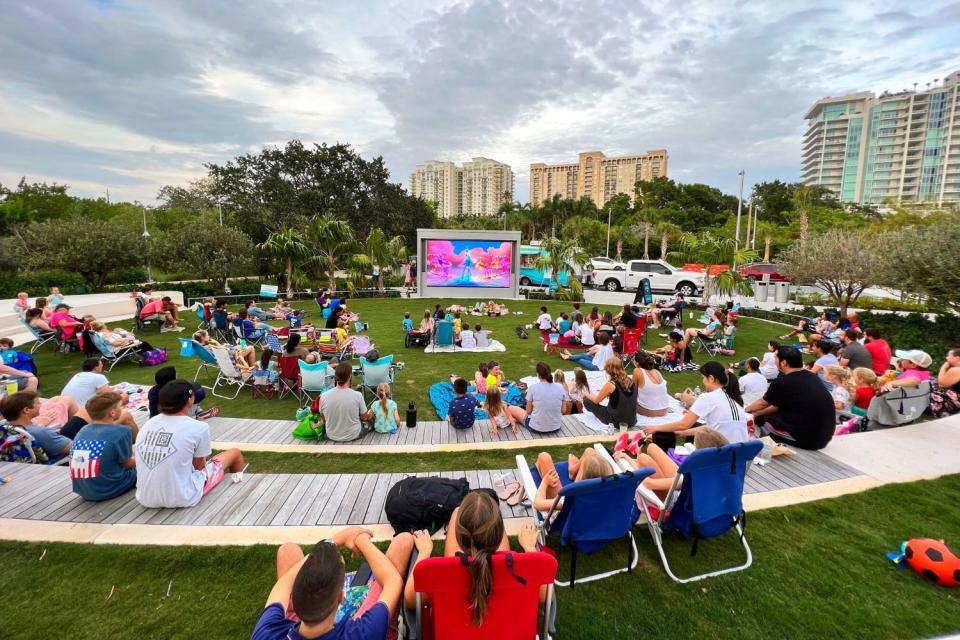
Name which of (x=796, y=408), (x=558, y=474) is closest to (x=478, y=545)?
(x=558, y=474)

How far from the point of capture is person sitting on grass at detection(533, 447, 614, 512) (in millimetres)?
2779

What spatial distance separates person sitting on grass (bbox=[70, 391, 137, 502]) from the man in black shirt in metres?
6.00

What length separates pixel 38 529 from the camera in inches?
126

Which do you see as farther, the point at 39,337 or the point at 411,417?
the point at 39,337

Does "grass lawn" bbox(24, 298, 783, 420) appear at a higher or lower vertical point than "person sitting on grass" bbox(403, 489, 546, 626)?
lower

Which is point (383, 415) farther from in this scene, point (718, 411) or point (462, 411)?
point (718, 411)

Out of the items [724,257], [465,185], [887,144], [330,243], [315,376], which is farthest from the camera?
[465,185]

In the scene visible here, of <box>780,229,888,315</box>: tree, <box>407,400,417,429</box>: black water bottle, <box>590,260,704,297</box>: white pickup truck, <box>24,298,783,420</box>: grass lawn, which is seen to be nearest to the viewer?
<box>407,400,417,429</box>: black water bottle

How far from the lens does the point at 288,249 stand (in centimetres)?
2138

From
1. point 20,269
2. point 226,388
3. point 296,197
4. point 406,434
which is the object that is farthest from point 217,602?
point 296,197

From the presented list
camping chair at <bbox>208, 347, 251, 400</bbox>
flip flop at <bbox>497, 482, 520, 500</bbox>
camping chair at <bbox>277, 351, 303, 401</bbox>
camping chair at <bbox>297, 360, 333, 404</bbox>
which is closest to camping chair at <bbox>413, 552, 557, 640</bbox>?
flip flop at <bbox>497, 482, 520, 500</bbox>

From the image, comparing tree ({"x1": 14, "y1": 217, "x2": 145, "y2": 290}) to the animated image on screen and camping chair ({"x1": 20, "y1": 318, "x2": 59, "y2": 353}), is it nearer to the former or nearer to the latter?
camping chair ({"x1": 20, "y1": 318, "x2": 59, "y2": 353})

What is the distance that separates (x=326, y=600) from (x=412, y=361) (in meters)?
8.62

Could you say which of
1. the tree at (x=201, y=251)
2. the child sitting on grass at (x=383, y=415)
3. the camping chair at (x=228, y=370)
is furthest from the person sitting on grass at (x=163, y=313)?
the child sitting on grass at (x=383, y=415)
